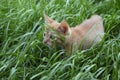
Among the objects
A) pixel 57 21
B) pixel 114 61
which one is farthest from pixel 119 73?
pixel 57 21

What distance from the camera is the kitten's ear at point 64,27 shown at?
4.74 m

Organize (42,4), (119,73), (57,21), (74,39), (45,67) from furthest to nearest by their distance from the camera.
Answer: (42,4), (57,21), (74,39), (45,67), (119,73)

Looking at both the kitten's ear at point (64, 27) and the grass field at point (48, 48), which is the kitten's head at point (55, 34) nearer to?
the kitten's ear at point (64, 27)

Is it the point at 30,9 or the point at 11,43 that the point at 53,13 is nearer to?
the point at 30,9

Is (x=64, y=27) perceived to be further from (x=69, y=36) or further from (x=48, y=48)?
(x=48, y=48)

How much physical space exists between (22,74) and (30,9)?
1334 millimetres

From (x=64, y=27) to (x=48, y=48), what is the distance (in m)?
0.37

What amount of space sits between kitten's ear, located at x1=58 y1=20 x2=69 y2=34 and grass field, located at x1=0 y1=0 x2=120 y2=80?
262 mm

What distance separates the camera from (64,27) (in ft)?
15.6

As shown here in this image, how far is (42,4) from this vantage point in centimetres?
589

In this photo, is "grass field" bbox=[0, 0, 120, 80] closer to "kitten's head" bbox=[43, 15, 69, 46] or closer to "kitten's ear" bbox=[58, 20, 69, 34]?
"kitten's head" bbox=[43, 15, 69, 46]

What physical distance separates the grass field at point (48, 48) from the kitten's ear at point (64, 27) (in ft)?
0.86

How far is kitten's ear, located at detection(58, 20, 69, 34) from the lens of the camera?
4.74 metres

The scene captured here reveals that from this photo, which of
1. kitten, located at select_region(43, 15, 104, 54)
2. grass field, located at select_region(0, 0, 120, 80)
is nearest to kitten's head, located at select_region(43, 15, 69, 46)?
kitten, located at select_region(43, 15, 104, 54)
